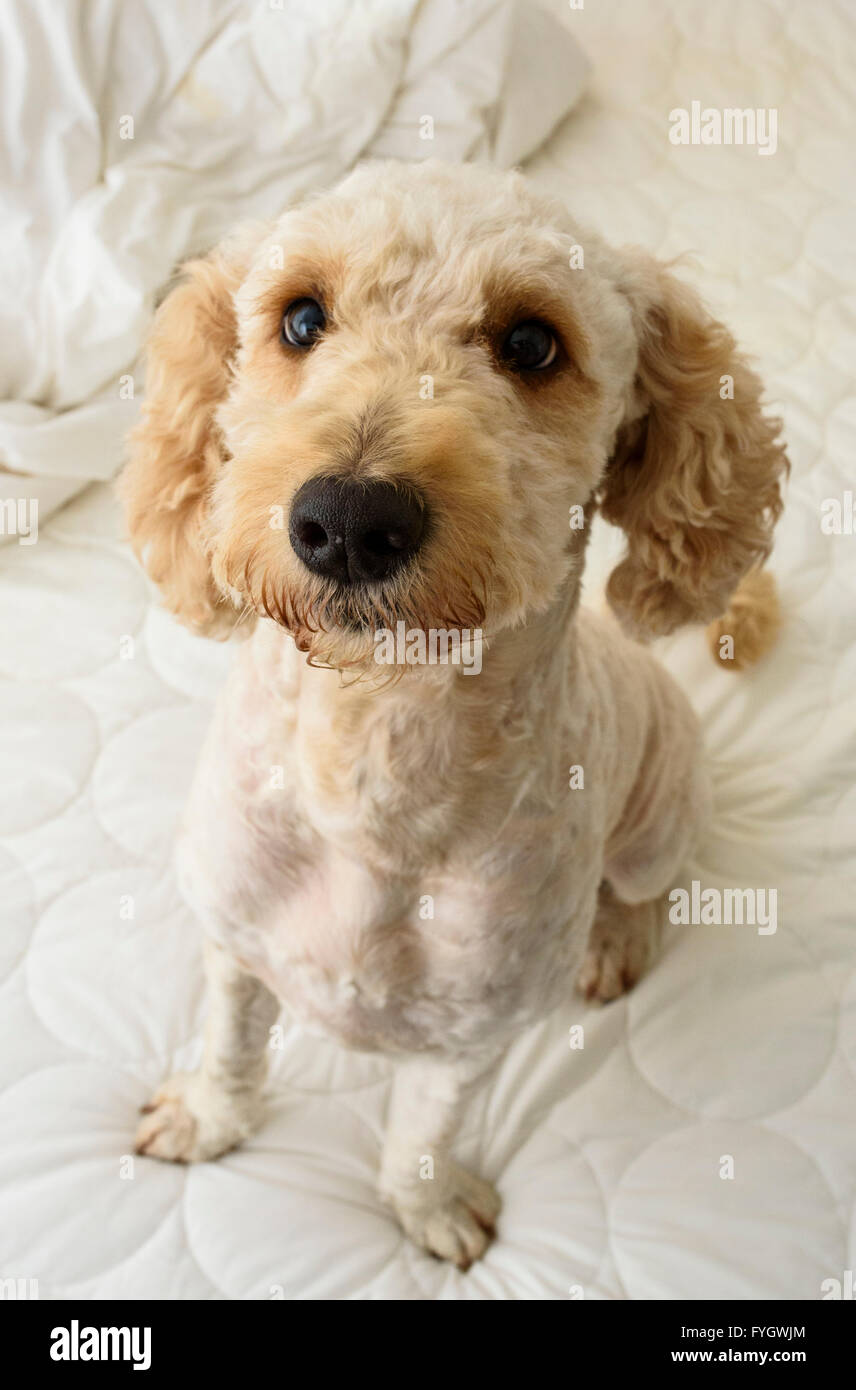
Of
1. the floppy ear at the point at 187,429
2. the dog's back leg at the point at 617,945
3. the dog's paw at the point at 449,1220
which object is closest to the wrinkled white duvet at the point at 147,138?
the floppy ear at the point at 187,429

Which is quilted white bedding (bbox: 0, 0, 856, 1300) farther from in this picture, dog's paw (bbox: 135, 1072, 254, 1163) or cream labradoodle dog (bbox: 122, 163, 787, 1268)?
cream labradoodle dog (bbox: 122, 163, 787, 1268)

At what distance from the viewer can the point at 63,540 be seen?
1.76 meters

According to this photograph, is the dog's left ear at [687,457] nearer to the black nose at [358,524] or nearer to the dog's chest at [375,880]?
the dog's chest at [375,880]

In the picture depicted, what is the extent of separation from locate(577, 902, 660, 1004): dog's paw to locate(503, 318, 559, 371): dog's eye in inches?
31.9

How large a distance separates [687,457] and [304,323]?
0.34 metres

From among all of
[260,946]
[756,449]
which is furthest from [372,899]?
[756,449]

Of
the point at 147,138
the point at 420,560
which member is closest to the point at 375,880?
the point at 420,560

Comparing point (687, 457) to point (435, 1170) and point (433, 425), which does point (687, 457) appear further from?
point (435, 1170)

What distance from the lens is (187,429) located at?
95 centimetres

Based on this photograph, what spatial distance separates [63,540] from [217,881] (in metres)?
0.98

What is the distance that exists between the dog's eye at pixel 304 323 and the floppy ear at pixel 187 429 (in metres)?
0.13

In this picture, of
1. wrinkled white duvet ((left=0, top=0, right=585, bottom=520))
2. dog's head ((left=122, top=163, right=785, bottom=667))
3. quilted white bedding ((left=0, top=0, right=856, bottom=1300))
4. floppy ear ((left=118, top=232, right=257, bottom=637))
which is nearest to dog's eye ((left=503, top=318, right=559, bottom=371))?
dog's head ((left=122, top=163, right=785, bottom=667))

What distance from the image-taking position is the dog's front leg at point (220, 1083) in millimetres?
1124

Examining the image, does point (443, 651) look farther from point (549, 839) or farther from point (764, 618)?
point (764, 618)
